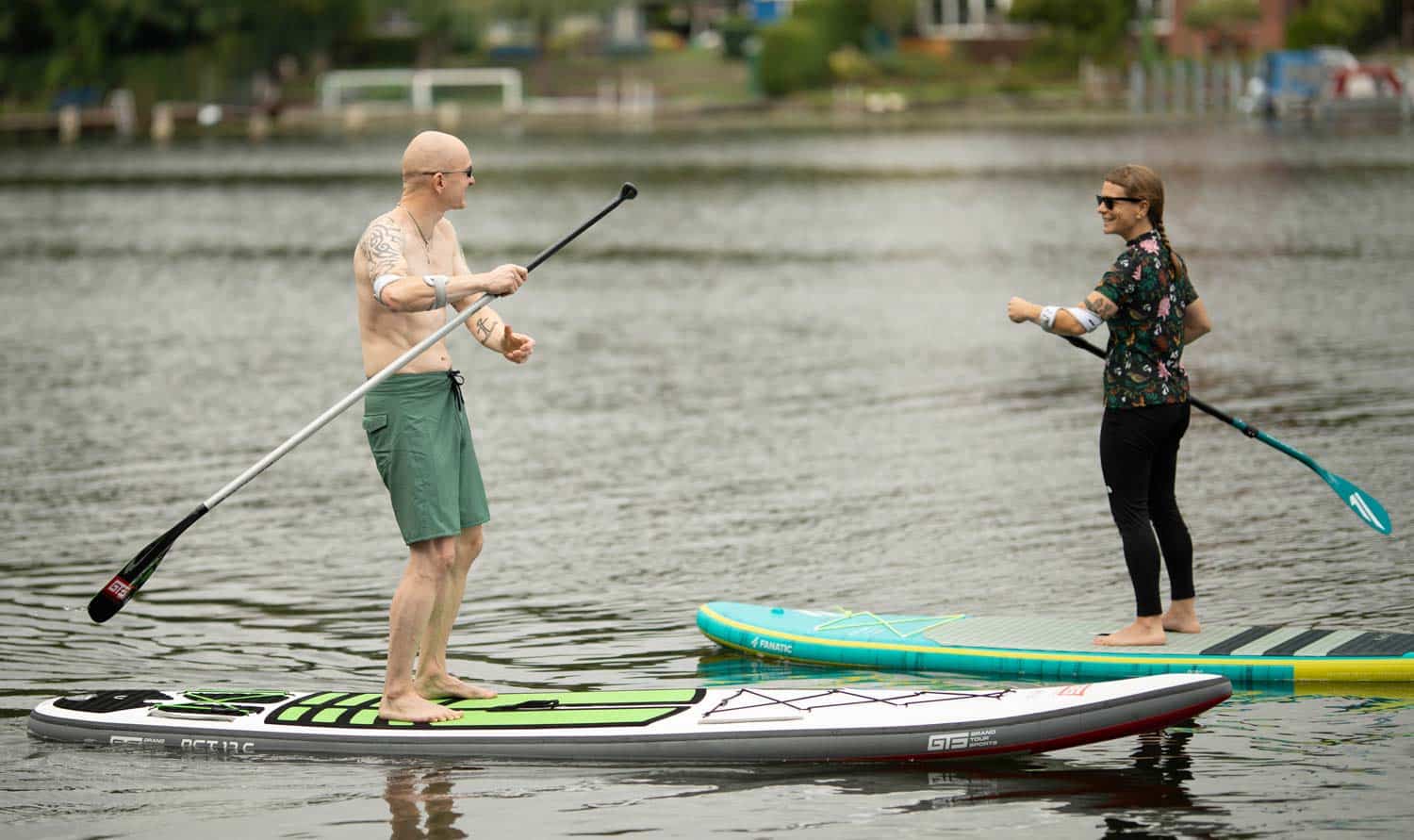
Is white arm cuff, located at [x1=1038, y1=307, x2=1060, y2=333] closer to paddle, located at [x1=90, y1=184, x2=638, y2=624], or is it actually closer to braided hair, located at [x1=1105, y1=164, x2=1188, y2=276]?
braided hair, located at [x1=1105, y1=164, x2=1188, y2=276]

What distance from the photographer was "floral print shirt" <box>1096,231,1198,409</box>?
9.23 meters

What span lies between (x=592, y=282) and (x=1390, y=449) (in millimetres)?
18440

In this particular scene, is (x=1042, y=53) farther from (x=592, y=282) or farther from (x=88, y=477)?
(x=88, y=477)

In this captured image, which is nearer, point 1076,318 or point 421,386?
point 421,386

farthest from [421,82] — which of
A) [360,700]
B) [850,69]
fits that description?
[360,700]

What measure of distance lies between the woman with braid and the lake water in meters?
0.83

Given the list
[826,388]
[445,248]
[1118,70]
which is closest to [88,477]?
[826,388]

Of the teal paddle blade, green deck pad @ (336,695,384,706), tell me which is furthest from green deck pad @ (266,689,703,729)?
the teal paddle blade

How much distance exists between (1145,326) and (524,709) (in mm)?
3150

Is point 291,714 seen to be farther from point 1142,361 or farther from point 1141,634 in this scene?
point 1142,361

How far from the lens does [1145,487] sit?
372 inches

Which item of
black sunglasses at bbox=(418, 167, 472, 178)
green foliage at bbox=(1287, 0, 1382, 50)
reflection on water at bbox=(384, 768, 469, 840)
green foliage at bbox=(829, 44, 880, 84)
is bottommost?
reflection on water at bbox=(384, 768, 469, 840)

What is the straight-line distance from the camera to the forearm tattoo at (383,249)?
842 centimetres

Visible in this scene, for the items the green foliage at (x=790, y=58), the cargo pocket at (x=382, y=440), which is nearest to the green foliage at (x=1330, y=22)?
the green foliage at (x=790, y=58)
